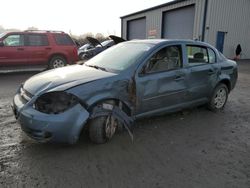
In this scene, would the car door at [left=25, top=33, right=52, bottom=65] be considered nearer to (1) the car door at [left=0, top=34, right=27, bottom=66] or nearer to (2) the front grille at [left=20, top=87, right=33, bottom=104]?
(1) the car door at [left=0, top=34, right=27, bottom=66]

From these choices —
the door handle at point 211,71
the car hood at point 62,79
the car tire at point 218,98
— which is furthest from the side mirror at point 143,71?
the car tire at point 218,98

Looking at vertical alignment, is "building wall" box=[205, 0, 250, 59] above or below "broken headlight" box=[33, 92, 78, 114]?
above

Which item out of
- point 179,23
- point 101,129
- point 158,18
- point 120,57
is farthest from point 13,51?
point 158,18

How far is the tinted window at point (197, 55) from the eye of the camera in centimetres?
483

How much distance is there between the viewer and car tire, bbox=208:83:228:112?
546 centimetres

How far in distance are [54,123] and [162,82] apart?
1987 millimetres

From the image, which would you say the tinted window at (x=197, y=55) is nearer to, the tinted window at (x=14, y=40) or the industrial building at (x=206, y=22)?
the tinted window at (x=14, y=40)

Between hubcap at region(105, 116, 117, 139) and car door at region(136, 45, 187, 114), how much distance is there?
0.50 m

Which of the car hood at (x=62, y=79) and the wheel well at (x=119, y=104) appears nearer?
the car hood at (x=62, y=79)

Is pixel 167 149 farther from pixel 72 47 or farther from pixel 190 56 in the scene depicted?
→ pixel 72 47

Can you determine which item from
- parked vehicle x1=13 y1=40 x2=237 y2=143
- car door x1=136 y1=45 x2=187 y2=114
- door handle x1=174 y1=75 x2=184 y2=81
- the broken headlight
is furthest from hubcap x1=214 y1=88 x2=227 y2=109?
the broken headlight

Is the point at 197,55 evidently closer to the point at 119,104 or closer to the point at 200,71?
the point at 200,71

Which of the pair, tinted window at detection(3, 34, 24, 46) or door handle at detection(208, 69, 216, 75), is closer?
door handle at detection(208, 69, 216, 75)

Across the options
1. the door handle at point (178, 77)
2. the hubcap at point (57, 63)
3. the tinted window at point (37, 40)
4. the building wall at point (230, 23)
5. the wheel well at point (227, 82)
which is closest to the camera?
the door handle at point (178, 77)
